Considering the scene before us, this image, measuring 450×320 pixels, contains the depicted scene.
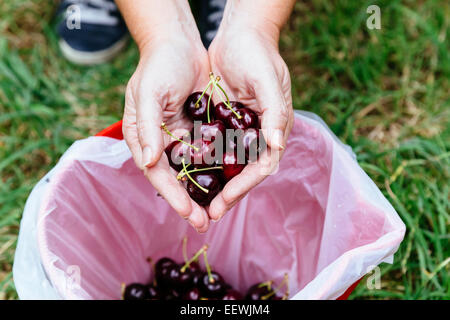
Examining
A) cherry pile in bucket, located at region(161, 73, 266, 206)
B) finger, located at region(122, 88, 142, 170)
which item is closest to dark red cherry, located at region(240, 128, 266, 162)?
cherry pile in bucket, located at region(161, 73, 266, 206)

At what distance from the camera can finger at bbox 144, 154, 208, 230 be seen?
0.99 m

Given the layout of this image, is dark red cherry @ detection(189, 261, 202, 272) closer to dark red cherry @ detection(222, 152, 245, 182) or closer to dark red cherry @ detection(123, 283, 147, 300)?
dark red cherry @ detection(123, 283, 147, 300)

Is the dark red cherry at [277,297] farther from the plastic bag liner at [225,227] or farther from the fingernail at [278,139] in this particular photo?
the fingernail at [278,139]

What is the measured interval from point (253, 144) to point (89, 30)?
4.08 feet

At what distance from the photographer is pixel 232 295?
4.40 ft

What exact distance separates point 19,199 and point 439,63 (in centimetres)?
173

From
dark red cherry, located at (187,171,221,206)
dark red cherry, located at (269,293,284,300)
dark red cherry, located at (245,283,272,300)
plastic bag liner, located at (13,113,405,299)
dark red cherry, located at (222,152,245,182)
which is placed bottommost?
dark red cherry, located at (269,293,284,300)

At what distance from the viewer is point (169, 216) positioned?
137 cm

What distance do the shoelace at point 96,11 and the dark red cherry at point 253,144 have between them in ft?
3.94

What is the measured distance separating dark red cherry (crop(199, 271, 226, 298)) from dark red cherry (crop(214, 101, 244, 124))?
49cm

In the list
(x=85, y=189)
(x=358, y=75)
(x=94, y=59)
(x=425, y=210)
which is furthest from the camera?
(x=94, y=59)
